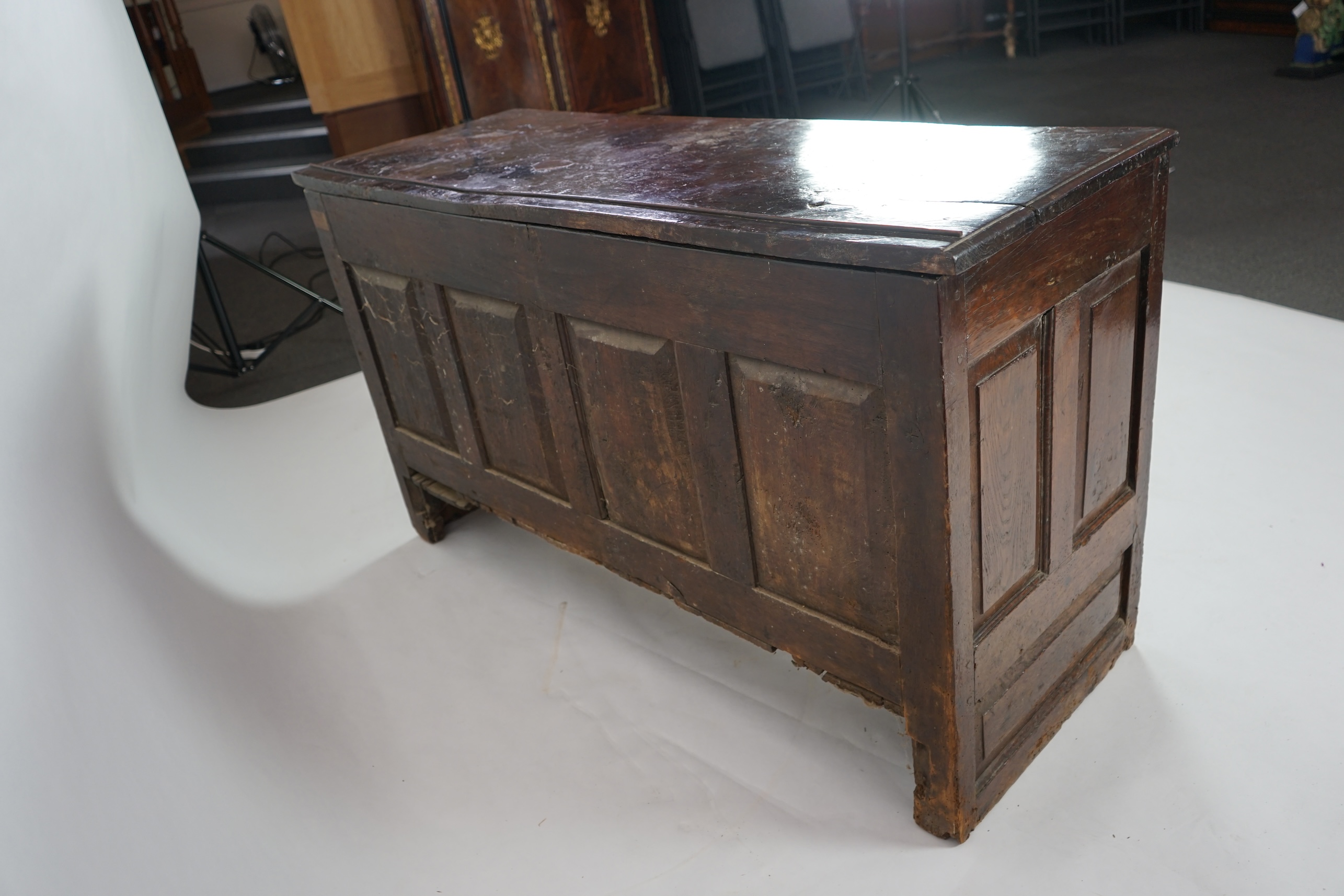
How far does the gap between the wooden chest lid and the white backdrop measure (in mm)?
803

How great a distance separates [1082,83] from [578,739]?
5.81m

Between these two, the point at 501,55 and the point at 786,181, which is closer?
the point at 786,181

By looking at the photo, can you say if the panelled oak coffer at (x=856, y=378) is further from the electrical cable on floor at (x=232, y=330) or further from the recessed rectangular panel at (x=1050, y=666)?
the electrical cable on floor at (x=232, y=330)

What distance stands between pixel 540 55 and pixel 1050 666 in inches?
183

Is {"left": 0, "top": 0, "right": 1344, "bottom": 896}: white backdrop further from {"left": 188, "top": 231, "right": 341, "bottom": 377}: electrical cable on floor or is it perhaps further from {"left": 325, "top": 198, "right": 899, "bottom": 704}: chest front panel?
{"left": 188, "top": 231, "right": 341, "bottom": 377}: electrical cable on floor

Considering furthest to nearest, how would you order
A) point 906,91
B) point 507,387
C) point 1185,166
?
point 906,91, point 1185,166, point 507,387

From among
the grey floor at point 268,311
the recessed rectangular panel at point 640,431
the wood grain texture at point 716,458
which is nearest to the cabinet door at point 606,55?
the grey floor at point 268,311

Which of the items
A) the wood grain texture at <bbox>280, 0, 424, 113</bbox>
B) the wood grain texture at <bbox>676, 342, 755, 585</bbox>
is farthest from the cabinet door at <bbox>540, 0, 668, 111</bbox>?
the wood grain texture at <bbox>676, 342, 755, 585</bbox>

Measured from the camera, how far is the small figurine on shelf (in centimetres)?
521

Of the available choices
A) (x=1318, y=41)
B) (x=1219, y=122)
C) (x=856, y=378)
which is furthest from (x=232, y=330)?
(x=1318, y=41)

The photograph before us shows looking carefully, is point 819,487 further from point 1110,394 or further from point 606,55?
point 606,55

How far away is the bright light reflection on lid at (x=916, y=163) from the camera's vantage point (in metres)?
1.26

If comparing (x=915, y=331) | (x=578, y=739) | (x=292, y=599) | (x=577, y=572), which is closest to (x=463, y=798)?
(x=578, y=739)

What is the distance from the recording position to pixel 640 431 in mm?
1624
